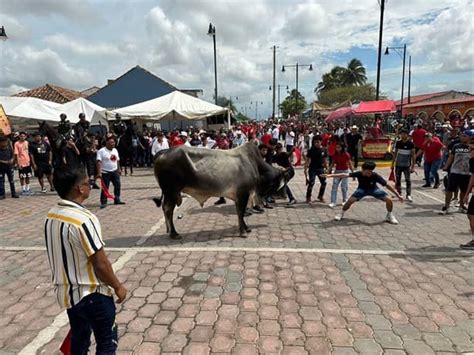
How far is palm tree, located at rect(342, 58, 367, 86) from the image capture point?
67.2 m

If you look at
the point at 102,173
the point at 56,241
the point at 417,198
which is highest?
the point at 56,241

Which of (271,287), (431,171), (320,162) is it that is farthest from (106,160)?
(431,171)

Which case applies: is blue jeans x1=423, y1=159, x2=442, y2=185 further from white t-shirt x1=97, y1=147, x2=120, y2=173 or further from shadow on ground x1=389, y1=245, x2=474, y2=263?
white t-shirt x1=97, y1=147, x2=120, y2=173

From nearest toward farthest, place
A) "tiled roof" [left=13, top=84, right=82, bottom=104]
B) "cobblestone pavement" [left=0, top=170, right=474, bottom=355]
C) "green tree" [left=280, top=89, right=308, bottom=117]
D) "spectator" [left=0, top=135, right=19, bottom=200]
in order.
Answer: "cobblestone pavement" [left=0, top=170, right=474, bottom=355] → "spectator" [left=0, top=135, right=19, bottom=200] → "tiled roof" [left=13, top=84, right=82, bottom=104] → "green tree" [left=280, top=89, right=308, bottom=117]

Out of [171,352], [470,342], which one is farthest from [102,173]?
[470,342]

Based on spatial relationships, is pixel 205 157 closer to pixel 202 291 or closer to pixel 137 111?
pixel 202 291

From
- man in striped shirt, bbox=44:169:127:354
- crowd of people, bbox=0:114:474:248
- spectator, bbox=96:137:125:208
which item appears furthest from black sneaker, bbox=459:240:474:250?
spectator, bbox=96:137:125:208

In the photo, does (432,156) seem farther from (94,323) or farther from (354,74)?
(354,74)

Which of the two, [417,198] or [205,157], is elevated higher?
[205,157]

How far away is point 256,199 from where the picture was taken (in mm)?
7395

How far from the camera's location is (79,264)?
92.0 inches

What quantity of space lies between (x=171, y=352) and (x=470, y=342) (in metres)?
2.62

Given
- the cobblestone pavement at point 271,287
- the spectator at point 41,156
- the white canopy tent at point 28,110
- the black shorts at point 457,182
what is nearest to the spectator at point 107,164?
the cobblestone pavement at point 271,287

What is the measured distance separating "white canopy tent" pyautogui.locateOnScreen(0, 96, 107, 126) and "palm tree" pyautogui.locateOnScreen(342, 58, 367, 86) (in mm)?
57196
